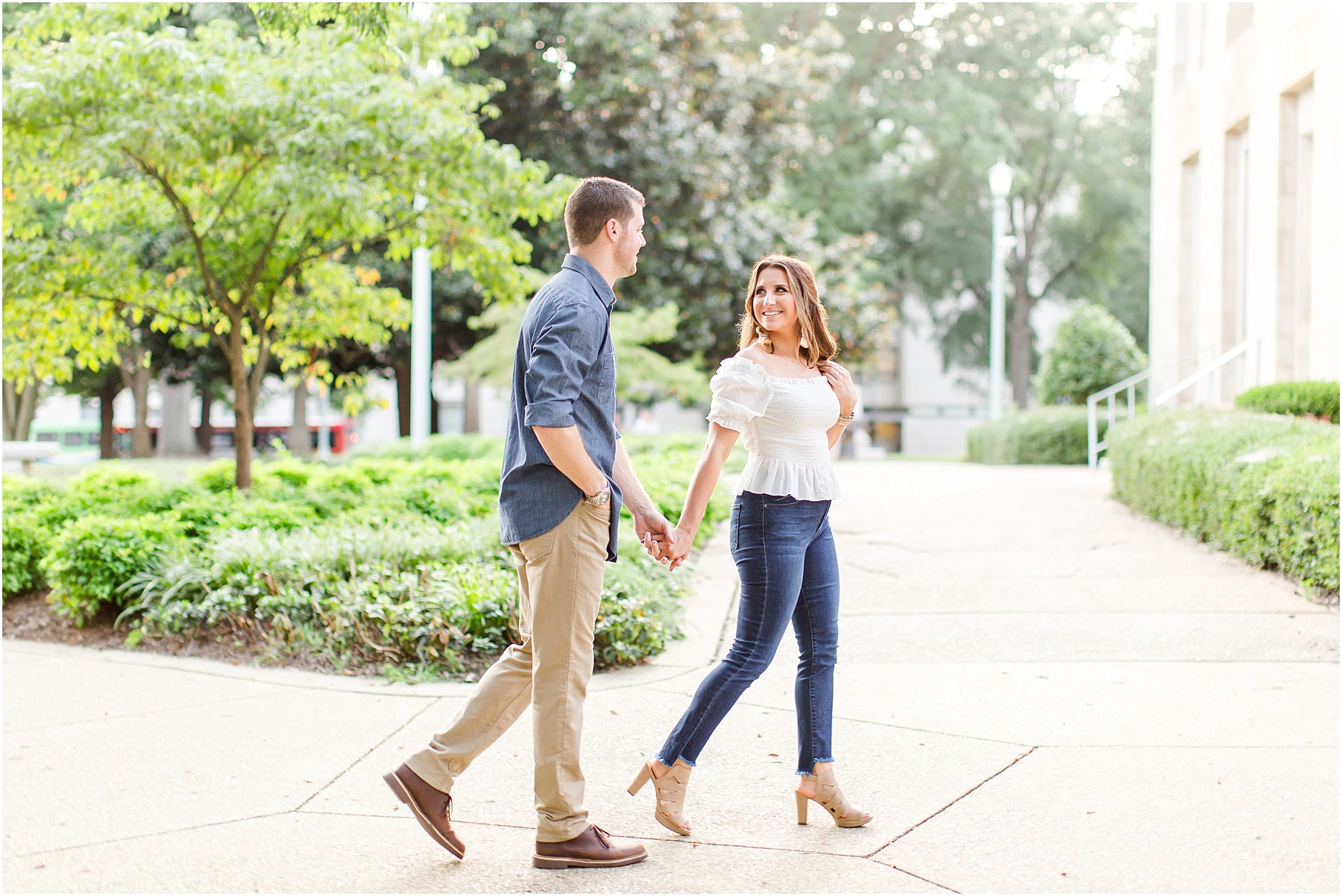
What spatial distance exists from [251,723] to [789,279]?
294cm

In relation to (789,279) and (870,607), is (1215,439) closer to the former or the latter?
(870,607)

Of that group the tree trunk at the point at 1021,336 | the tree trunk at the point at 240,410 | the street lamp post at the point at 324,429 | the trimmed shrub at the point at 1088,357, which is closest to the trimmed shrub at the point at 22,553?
the tree trunk at the point at 240,410

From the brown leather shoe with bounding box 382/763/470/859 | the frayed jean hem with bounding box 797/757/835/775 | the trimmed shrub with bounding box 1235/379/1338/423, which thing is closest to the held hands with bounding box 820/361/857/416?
the frayed jean hem with bounding box 797/757/835/775

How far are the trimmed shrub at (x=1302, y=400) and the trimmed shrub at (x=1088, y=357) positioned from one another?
354 inches

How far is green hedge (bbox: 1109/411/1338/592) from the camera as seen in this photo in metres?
6.70

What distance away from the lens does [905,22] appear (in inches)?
1286

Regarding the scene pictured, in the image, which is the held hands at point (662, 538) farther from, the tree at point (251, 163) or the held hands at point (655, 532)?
the tree at point (251, 163)

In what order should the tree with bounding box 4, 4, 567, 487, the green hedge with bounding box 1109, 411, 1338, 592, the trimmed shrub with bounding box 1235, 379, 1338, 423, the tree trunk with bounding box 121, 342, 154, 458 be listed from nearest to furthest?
1. the green hedge with bounding box 1109, 411, 1338, 592
2. the tree with bounding box 4, 4, 567, 487
3. the trimmed shrub with bounding box 1235, 379, 1338, 423
4. the tree trunk with bounding box 121, 342, 154, 458

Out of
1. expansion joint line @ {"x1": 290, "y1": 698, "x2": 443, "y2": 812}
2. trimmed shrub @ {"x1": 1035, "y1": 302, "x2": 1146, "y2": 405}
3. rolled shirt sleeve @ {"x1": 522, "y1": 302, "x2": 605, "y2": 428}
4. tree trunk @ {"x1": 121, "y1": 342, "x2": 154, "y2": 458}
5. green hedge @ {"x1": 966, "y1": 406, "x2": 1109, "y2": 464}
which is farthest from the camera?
tree trunk @ {"x1": 121, "y1": 342, "x2": 154, "y2": 458}

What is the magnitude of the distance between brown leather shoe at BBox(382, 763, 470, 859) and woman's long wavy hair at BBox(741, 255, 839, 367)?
1.67m

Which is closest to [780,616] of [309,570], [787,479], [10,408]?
[787,479]

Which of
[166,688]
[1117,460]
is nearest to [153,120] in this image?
[166,688]

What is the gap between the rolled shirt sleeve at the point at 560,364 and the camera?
3.04m

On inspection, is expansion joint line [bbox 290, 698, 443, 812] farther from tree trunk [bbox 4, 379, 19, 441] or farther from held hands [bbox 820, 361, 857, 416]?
tree trunk [bbox 4, 379, 19, 441]
